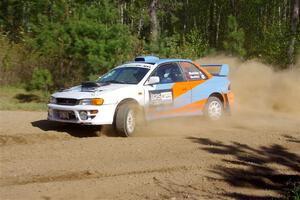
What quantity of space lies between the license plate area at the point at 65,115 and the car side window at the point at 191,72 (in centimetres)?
288

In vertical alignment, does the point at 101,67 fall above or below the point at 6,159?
above

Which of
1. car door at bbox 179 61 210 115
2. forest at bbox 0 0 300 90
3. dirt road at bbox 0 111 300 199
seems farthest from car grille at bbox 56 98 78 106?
forest at bbox 0 0 300 90

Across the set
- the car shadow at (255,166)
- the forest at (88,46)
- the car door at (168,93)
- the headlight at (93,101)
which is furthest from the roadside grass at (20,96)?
the car shadow at (255,166)

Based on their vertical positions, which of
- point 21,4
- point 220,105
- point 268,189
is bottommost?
point 268,189

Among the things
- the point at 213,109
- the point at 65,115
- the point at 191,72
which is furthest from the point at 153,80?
the point at 213,109

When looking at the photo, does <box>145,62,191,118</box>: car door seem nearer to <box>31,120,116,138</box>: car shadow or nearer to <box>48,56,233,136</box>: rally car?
<box>48,56,233,136</box>: rally car

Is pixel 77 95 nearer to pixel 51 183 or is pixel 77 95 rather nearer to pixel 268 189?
pixel 51 183

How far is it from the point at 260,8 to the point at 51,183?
131ft

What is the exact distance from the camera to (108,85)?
410 inches

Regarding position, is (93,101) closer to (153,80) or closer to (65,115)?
(65,115)

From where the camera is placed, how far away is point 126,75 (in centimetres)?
1094

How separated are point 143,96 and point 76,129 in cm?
162

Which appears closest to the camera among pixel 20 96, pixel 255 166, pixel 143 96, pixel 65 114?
pixel 255 166

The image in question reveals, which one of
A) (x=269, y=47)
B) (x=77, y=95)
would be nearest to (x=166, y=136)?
(x=77, y=95)
